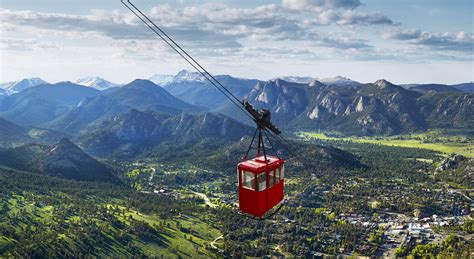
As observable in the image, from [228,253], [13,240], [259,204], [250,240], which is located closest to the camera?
[259,204]

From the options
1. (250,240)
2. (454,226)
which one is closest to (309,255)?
(250,240)

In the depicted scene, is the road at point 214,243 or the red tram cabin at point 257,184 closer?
the red tram cabin at point 257,184

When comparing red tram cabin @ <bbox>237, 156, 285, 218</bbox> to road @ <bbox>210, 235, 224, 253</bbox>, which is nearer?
red tram cabin @ <bbox>237, 156, 285, 218</bbox>

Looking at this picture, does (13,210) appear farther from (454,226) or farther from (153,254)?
(454,226)

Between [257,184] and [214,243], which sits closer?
[257,184]

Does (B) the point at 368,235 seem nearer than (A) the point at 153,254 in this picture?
No

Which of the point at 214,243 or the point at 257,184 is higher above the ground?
the point at 257,184

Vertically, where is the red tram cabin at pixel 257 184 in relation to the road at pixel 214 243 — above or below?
above

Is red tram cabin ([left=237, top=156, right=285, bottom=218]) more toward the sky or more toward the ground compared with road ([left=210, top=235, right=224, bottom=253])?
more toward the sky
